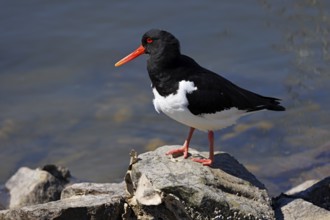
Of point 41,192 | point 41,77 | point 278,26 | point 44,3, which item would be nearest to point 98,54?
point 41,77

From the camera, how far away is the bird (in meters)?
7.54

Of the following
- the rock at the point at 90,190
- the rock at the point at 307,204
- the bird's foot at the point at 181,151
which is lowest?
the rock at the point at 307,204

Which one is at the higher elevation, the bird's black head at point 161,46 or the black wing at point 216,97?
the bird's black head at point 161,46

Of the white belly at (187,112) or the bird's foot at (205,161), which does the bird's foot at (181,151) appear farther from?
the white belly at (187,112)

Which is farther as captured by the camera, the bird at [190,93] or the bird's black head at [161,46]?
the bird's black head at [161,46]

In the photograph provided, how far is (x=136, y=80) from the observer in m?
12.9

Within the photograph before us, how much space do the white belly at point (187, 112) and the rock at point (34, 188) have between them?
1998 millimetres

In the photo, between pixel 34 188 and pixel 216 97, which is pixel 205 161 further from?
pixel 34 188

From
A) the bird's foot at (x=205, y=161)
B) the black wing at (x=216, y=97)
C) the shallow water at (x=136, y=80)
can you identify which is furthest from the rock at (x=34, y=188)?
the black wing at (x=216, y=97)

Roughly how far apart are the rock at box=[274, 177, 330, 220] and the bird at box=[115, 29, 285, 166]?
2.74ft

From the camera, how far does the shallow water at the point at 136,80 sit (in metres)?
11.3

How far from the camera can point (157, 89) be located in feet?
25.3

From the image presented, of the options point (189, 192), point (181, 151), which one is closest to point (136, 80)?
point (181, 151)

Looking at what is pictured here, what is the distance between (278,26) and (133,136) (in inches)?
160
